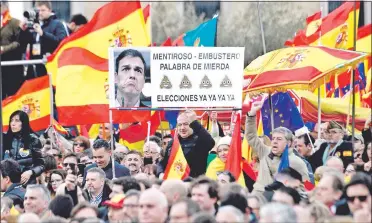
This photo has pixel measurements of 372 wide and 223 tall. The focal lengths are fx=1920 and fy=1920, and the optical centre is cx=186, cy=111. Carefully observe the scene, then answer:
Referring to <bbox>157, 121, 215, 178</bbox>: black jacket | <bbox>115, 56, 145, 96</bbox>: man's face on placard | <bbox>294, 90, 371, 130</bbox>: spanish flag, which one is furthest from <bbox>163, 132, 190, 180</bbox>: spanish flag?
<bbox>294, 90, 371, 130</bbox>: spanish flag

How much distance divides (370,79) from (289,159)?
7299 millimetres

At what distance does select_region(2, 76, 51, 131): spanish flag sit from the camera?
24844 millimetres

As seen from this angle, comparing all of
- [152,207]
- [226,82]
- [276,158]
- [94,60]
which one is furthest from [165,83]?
[152,207]

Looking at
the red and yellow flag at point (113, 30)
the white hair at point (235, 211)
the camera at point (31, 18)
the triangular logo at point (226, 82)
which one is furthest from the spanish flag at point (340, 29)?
the white hair at point (235, 211)

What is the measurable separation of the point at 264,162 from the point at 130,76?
2271 mm

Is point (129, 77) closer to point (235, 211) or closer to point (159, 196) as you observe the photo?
point (159, 196)

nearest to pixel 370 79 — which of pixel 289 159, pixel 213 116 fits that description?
pixel 213 116

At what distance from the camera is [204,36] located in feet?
80.0

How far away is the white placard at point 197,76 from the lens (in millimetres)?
20406

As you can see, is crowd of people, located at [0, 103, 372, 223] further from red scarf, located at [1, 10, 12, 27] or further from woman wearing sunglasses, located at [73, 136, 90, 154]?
red scarf, located at [1, 10, 12, 27]

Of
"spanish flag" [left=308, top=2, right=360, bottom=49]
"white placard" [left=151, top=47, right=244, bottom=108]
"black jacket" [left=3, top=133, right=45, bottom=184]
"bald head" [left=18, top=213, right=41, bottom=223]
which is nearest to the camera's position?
"bald head" [left=18, top=213, right=41, bottom=223]

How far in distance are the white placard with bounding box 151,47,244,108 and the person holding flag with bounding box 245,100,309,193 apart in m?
1.24

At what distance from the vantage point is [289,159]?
734 inches

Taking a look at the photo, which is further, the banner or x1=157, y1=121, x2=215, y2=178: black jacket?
the banner
